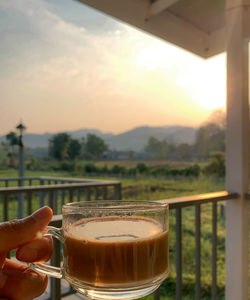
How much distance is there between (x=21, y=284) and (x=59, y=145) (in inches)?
369

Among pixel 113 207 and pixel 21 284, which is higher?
pixel 113 207

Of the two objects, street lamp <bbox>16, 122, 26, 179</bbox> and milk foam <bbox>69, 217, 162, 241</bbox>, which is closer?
milk foam <bbox>69, 217, 162, 241</bbox>

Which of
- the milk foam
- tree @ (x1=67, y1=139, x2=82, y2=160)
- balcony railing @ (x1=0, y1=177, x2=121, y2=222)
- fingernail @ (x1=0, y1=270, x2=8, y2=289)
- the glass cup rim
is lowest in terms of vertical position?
balcony railing @ (x1=0, y1=177, x2=121, y2=222)

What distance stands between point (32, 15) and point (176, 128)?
7.00 meters

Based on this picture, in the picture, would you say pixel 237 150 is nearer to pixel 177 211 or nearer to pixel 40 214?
pixel 177 211

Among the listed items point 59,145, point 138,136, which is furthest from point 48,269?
point 138,136

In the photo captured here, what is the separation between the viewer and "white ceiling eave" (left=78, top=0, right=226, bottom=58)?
2.04 m

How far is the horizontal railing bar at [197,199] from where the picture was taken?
4.63 feet

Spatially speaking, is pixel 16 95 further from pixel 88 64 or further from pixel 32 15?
pixel 88 64

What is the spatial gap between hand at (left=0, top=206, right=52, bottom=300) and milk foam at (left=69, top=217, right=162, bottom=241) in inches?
2.3

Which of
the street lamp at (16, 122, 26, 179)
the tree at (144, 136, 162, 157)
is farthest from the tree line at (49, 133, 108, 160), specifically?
the street lamp at (16, 122, 26, 179)

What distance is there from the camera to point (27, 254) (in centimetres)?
47

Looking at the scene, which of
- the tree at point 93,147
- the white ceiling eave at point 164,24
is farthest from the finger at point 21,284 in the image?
the tree at point 93,147

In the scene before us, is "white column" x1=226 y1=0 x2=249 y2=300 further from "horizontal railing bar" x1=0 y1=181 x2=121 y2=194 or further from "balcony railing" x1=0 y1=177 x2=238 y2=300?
"horizontal railing bar" x1=0 y1=181 x2=121 y2=194
